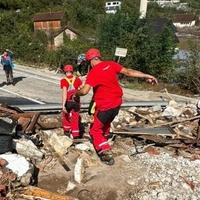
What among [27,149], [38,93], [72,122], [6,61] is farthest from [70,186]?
[6,61]

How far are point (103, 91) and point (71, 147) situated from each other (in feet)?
4.43

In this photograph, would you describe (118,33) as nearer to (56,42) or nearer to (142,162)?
(142,162)

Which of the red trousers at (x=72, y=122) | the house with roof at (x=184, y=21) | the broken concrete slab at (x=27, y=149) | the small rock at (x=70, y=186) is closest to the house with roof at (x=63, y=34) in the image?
the red trousers at (x=72, y=122)

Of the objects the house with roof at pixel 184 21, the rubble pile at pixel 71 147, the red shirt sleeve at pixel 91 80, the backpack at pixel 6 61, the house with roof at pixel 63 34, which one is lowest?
the house with roof at pixel 184 21

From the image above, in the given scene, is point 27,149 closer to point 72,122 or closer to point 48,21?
point 72,122

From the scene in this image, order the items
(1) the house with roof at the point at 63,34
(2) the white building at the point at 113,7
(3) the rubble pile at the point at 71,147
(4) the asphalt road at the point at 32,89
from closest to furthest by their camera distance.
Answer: (3) the rubble pile at the point at 71,147
(4) the asphalt road at the point at 32,89
(2) the white building at the point at 113,7
(1) the house with roof at the point at 63,34

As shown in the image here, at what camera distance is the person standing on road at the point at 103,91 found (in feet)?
21.8

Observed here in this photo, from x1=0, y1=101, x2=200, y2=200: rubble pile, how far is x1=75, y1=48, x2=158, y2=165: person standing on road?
11.9 inches

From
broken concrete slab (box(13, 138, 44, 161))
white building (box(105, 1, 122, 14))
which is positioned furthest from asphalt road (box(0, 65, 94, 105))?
broken concrete slab (box(13, 138, 44, 161))

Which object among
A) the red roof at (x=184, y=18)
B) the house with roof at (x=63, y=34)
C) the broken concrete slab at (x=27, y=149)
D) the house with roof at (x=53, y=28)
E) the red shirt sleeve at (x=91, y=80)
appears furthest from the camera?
the red roof at (x=184, y=18)

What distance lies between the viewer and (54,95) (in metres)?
15.6

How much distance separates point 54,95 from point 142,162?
9.03 meters

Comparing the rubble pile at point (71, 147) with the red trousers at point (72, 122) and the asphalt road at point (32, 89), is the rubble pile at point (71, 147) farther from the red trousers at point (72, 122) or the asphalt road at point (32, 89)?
the asphalt road at point (32, 89)

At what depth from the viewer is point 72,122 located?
7.95 meters
